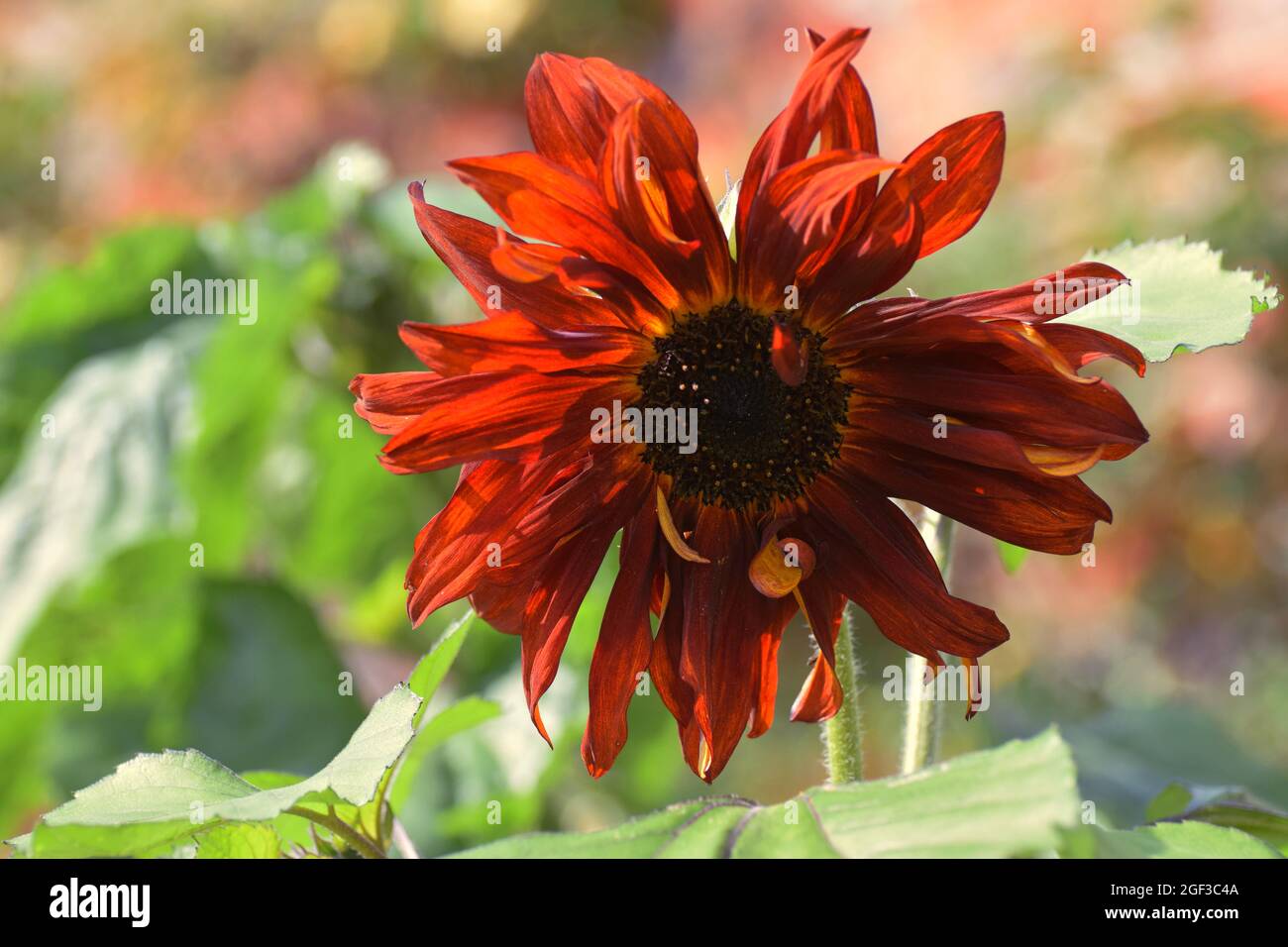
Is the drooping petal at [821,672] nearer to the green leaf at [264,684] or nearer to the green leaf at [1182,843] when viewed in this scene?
the green leaf at [1182,843]

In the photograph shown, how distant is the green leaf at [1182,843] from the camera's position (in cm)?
38

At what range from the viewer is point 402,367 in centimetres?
107

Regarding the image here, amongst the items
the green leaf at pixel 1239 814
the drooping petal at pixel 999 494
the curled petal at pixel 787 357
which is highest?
the curled petal at pixel 787 357

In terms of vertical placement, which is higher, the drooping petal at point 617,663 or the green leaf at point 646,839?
the drooping petal at point 617,663

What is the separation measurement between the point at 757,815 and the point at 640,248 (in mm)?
218

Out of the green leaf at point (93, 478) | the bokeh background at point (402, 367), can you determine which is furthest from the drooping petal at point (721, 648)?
the green leaf at point (93, 478)

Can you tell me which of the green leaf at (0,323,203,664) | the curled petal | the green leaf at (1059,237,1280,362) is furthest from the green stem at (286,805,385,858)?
the green leaf at (0,323,203,664)

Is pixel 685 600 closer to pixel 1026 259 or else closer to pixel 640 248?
pixel 640 248

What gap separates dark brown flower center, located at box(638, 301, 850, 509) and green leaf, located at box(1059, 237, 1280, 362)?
11 centimetres

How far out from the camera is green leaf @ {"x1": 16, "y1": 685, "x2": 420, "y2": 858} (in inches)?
15.1

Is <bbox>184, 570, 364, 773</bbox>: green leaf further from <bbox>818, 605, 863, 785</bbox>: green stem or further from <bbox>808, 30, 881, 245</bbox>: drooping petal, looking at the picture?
<bbox>808, 30, 881, 245</bbox>: drooping petal
